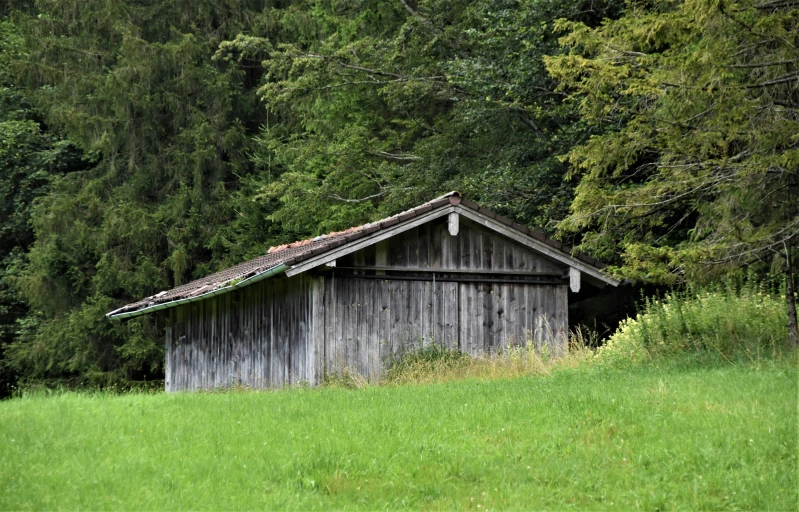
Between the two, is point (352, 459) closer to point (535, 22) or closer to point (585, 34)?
point (585, 34)

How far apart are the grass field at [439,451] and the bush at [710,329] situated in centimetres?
117

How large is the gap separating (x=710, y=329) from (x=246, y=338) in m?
9.54

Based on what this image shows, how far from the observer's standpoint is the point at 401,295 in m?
17.8

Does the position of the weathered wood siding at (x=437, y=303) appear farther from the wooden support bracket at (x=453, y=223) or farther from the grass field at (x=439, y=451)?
the grass field at (x=439, y=451)

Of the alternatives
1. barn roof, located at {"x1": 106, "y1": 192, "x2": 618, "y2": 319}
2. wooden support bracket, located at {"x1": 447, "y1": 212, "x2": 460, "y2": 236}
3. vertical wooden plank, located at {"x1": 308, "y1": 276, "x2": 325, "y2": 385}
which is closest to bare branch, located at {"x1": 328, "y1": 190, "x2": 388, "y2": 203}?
barn roof, located at {"x1": 106, "y1": 192, "x2": 618, "y2": 319}

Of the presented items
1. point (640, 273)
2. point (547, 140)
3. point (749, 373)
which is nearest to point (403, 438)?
point (749, 373)

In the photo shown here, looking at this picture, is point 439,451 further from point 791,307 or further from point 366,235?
point 366,235

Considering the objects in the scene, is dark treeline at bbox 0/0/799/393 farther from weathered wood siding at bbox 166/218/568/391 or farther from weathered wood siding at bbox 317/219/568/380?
weathered wood siding at bbox 166/218/568/391

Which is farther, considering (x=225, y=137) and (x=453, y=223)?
(x=225, y=137)

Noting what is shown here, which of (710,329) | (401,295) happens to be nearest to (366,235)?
(401,295)

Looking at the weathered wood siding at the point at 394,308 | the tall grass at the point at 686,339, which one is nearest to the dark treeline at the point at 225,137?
the weathered wood siding at the point at 394,308

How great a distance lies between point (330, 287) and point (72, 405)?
606 centimetres

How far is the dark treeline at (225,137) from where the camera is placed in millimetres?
23406

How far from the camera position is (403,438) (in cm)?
934
